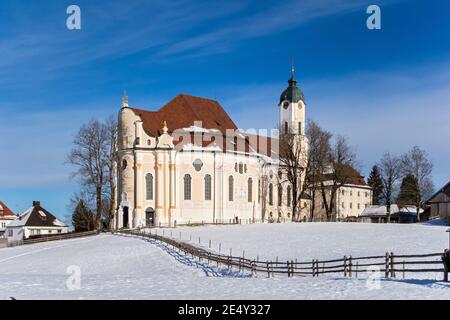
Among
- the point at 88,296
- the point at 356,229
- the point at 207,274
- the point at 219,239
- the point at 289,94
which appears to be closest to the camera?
the point at 88,296

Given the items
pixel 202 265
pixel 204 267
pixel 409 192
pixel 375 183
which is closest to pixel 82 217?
pixel 409 192

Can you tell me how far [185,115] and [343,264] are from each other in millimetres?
44465

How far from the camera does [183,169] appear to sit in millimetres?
65688

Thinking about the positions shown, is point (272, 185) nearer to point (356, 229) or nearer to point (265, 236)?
point (356, 229)

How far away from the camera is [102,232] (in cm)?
6200

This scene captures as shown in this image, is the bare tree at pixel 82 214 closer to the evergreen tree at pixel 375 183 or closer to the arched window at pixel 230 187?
the arched window at pixel 230 187

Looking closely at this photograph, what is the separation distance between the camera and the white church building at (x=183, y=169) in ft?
211

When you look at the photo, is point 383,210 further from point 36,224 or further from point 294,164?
point 36,224

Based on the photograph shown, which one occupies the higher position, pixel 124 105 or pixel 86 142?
pixel 124 105

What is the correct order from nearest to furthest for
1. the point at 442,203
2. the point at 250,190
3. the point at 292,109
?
the point at 442,203 < the point at 250,190 < the point at 292,109

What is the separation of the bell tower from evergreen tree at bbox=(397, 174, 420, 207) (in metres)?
16.5

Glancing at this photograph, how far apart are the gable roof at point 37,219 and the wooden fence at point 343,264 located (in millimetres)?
41353
